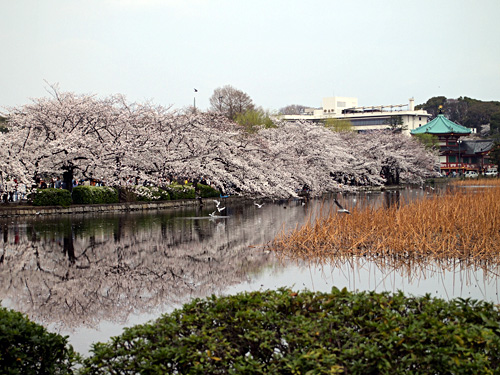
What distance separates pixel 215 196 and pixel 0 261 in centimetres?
2475

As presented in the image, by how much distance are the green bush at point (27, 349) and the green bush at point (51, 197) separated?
21.8m

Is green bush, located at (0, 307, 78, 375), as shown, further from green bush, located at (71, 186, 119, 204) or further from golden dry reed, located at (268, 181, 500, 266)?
green bush, located at (71, 186, 119, 204)

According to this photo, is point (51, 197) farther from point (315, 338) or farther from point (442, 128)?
point (442, 128)

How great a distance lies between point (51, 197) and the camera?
2558 centimetres

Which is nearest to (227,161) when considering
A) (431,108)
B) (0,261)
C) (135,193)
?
(135,193)

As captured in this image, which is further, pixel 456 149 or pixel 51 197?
pixel 456 149

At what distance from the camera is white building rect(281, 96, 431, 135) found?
111 meters

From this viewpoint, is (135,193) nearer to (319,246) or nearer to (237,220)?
(237,220)

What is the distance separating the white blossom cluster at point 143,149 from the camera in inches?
1058

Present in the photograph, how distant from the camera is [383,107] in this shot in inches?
4628

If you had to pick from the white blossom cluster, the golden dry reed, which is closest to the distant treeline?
the white blossom cluster

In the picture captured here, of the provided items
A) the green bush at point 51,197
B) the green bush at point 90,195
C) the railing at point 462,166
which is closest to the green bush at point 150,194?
the green bush at point 90,195

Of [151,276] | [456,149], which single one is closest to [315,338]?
[151,276]

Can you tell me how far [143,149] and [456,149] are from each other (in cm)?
6299
